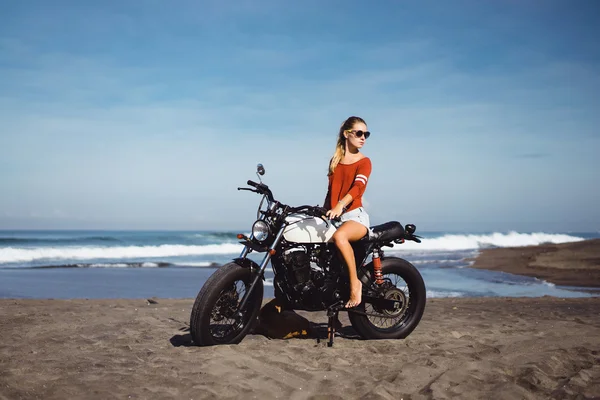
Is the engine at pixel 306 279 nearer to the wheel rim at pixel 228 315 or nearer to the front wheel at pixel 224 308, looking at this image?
the front wheel at pixel 224 308

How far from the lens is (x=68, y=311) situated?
25.3ft

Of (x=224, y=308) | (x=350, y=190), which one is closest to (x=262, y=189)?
(x=350, y=190)

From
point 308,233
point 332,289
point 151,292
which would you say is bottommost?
point 151,292

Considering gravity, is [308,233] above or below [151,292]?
above

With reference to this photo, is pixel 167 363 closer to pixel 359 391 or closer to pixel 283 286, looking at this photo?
pixel 283 286

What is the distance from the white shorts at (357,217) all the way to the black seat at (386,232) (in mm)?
185

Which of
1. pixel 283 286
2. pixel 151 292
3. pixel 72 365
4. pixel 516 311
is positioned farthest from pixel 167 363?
pixel 151 292

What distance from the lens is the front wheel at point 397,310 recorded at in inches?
222

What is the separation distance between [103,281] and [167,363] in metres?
10.5

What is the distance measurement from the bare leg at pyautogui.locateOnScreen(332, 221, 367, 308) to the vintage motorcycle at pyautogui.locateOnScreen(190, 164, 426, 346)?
10 cm

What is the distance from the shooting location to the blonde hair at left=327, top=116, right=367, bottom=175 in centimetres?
568

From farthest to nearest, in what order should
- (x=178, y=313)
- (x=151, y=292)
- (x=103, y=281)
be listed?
(x=103, y=281)
(x=151, y=292)
(x=178, y=313)

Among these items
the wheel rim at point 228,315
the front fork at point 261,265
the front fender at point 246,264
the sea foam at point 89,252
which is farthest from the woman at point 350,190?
the sea foam at point 89,252

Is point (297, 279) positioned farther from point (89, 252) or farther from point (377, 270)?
point (89, 252)
